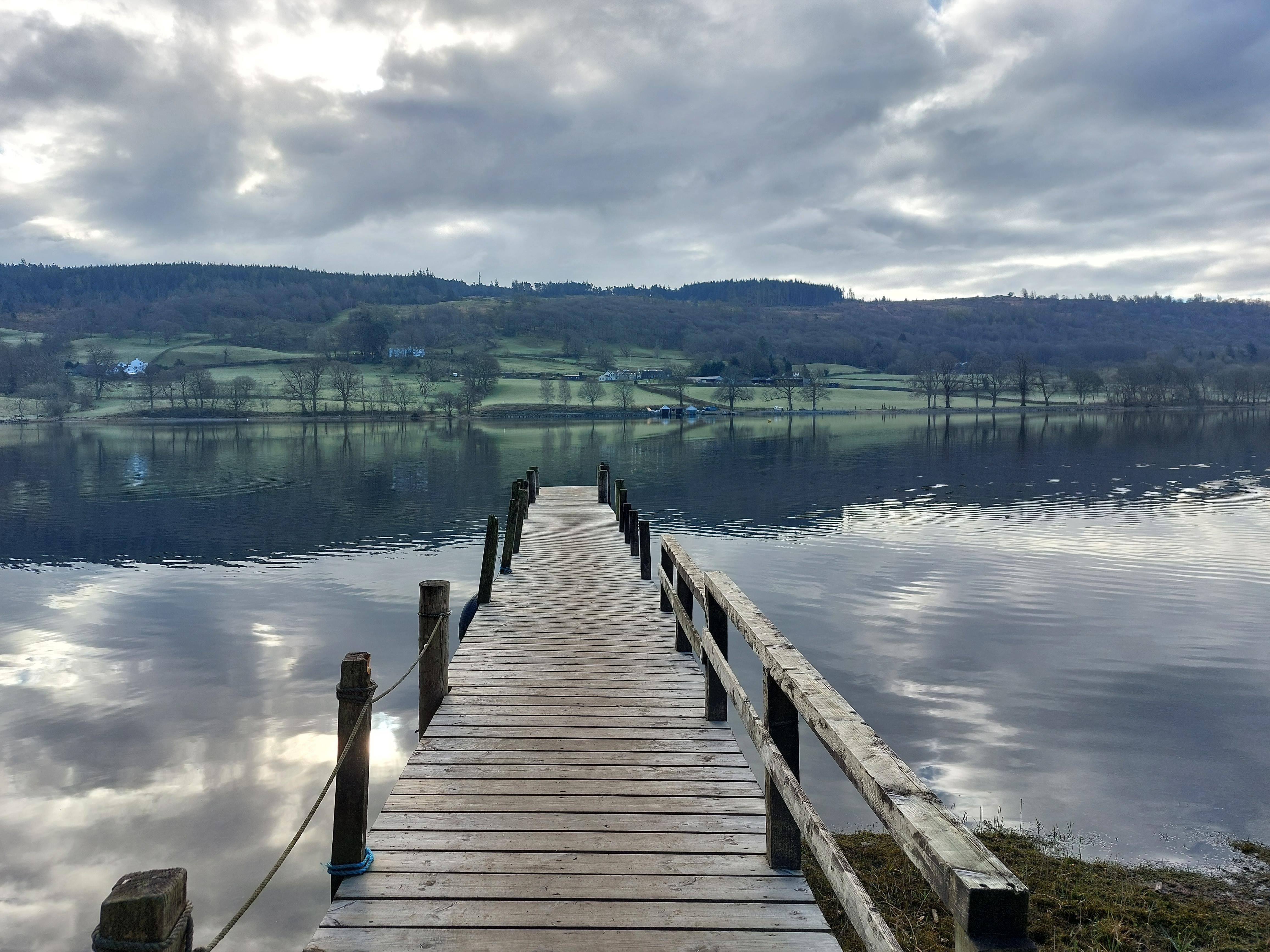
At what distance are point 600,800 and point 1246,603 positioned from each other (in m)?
16.2

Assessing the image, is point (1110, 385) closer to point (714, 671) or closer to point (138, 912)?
point (714, 671)

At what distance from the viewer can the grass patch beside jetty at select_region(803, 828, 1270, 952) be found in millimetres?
5910

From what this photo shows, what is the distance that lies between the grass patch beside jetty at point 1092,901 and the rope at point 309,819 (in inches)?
140

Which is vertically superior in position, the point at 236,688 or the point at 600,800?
the point at 600,800

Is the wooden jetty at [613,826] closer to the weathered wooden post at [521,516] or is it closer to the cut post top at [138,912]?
the cut post top at [138,912]

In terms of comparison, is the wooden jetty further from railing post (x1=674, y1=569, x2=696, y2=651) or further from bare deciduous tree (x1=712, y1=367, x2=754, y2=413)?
bare deciduous tree (x1=712, y1=367, x2=754, y2=413)

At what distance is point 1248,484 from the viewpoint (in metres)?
35.2

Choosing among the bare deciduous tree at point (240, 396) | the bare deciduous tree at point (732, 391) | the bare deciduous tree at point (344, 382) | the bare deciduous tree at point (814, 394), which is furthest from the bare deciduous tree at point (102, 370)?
the bare deciduous tree at point (814, 394)

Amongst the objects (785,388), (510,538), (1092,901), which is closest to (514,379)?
(785,388)

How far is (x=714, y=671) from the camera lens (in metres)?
7.30

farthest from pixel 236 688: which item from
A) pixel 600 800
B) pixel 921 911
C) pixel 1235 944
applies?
pixel 1235 944

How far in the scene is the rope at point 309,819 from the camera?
3.06 m

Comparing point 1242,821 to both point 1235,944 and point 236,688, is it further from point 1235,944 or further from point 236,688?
point 236,688

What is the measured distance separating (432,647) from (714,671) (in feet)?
8.45
